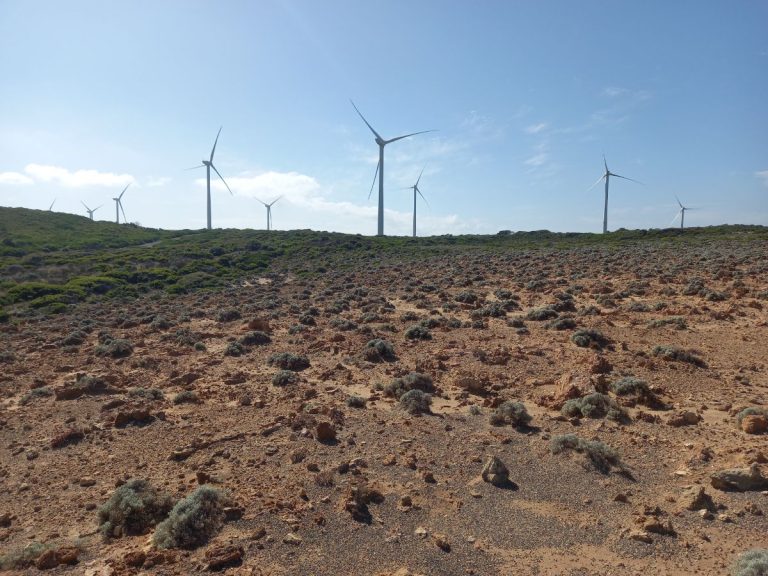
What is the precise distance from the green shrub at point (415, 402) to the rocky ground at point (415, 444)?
8cm

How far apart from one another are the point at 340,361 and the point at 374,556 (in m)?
9.87

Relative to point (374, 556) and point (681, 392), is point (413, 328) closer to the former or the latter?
point (681, 392)

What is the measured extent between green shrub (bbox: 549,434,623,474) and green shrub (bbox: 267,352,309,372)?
8605mm

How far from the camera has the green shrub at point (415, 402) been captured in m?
11.0

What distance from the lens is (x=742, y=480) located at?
279 inches

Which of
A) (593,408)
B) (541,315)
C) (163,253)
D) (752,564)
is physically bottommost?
(752,564)

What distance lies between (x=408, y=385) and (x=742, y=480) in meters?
6.88

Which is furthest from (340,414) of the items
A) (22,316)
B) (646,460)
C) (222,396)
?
(22,316)

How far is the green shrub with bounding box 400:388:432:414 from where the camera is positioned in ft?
35.9

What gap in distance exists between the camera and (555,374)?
13242mm

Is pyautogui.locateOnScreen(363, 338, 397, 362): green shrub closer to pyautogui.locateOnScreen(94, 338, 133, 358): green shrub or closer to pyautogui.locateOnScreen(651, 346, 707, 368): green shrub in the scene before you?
pyautogui.locateOnScreen(651, 346, 707, 368): green shrub

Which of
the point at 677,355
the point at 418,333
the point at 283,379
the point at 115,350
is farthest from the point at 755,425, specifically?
the point at 115,350

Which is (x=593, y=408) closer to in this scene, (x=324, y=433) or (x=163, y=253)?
(x=324, y=433)

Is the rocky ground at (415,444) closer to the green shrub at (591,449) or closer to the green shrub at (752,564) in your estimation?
the green shrub at (591,449)
